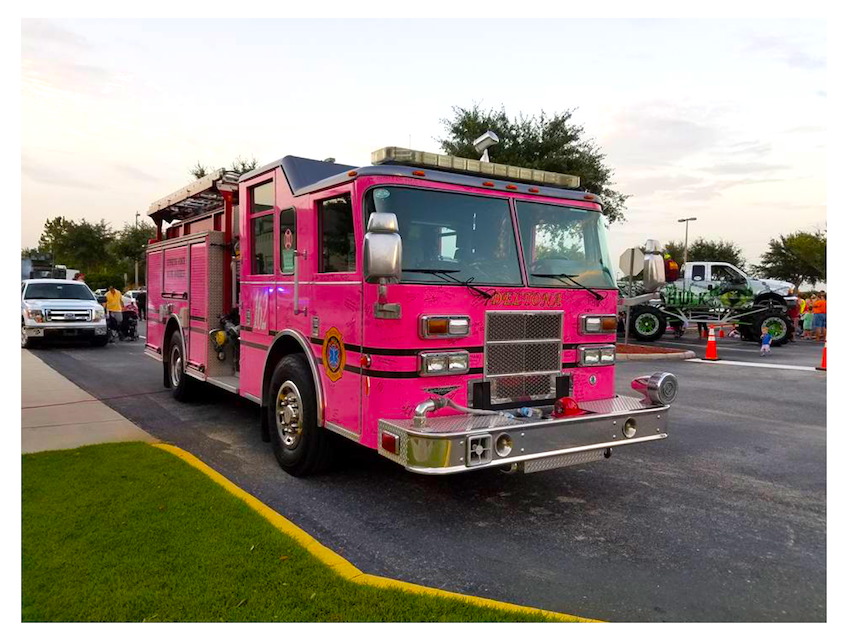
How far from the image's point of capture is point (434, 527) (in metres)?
4.42

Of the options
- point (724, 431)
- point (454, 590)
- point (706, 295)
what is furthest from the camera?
point (706, 295)

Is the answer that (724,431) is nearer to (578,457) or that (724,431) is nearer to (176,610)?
(578,457)

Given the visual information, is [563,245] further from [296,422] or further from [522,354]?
[296,422]

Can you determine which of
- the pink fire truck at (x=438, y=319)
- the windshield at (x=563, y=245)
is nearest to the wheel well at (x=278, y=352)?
the pink fire truck at (x=438, y=319)

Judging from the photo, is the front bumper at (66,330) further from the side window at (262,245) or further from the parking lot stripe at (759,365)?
the parking lot stripe at (759,365)

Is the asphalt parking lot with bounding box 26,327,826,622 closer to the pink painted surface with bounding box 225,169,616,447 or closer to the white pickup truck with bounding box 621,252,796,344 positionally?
the pink painted surface with bounding box 225,169,616,447

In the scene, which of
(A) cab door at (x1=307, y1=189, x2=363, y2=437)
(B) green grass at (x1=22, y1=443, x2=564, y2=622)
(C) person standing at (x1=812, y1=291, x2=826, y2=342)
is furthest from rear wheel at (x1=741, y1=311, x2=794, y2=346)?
(B) green grass at (x1=22, y1=443, x2=564, y2=622)

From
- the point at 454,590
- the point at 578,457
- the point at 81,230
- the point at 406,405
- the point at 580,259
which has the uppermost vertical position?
the point at 81,230

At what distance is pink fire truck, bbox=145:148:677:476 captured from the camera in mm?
4301

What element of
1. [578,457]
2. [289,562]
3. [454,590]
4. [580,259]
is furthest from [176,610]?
[580,259]

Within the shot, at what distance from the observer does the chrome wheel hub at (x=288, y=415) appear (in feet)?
17.8

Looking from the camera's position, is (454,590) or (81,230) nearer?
(454,590)

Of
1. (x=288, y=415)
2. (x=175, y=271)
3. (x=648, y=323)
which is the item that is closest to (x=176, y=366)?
(x=175, y=271)

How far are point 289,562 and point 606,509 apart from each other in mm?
2504
